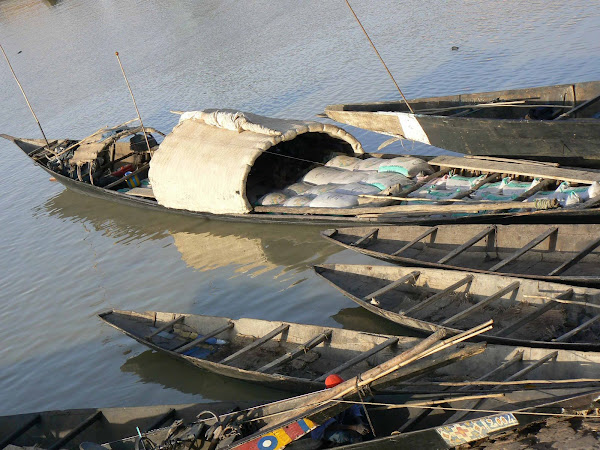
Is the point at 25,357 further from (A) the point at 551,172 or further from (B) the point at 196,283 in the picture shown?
(A) the point at 551,172

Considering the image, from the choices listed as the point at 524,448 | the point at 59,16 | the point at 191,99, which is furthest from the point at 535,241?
the point at 59,16

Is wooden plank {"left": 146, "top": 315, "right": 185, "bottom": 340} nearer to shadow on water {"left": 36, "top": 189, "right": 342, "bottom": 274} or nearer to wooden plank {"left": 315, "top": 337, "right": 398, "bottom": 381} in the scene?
shadow on water {"left": 36, "top": 189, "right": 342, "bottom": 274}

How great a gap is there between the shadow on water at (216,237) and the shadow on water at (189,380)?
106 inches

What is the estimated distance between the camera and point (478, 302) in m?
8.82

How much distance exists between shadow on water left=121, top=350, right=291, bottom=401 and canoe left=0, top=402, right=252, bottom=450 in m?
1.15

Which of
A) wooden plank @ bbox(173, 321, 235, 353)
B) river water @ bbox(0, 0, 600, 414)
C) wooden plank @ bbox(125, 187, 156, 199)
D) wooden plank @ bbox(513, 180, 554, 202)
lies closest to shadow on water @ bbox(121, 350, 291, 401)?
river water @ bbox(0, 0, 600, 414)

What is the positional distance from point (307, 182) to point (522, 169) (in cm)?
443

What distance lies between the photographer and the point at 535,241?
30.0 ft

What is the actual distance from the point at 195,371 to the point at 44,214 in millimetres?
9535

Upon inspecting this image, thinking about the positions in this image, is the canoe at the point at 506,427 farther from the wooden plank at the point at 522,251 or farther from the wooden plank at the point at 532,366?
the wooden plank at the point at 522,251

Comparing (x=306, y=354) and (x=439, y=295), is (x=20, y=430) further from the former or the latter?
(x=439, y=295)

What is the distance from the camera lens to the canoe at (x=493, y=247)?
8.81 meters

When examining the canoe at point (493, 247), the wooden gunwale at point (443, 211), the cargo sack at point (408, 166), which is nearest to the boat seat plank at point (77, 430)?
the canoe at point (493, 247)

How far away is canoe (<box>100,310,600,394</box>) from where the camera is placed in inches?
270
